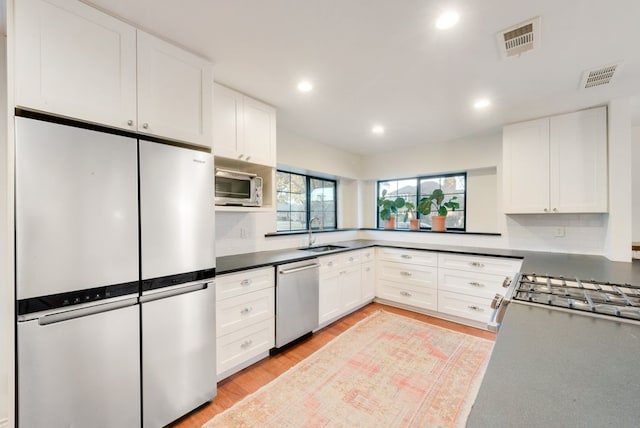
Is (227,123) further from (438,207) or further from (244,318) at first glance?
(438,207)

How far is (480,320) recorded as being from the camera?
117 inches

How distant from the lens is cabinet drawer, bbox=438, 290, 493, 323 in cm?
294

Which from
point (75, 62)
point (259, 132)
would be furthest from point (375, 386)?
point (75, 62)

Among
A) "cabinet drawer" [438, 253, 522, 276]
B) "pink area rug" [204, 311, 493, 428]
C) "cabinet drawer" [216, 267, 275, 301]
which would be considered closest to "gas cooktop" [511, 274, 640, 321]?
"pink area rug" [204, 311, 493, 428]

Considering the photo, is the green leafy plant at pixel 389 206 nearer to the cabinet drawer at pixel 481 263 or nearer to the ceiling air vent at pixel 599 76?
the cabinet drawer at pixel 481 263

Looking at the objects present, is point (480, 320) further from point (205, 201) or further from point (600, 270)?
point (205, 201)

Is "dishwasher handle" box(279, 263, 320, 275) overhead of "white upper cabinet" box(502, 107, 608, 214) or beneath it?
beneath

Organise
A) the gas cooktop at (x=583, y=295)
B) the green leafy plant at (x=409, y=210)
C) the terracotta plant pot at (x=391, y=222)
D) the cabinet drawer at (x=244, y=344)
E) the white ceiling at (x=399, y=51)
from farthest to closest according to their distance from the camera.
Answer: the terracotta plant pot at (x=391, y=222) → the green leafy plant at (x=409, y=210) → the cabinet drawer at (x=244, y=344) → the white ceiling at (x=399, y=51) → the gas cooktop at (x=583, y=295)

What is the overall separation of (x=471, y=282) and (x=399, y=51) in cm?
260

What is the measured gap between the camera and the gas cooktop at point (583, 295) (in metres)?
1.09

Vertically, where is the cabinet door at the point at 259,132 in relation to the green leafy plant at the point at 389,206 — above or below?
above

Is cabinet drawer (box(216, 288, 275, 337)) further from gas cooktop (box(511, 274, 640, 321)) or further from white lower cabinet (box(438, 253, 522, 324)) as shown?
white lower cabinet (box(438, 253, 522, 324))

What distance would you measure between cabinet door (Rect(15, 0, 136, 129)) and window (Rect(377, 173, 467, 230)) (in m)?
3.84

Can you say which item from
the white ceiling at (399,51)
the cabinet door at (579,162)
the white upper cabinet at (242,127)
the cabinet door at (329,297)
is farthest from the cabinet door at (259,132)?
the cabinet door at (579,162)
